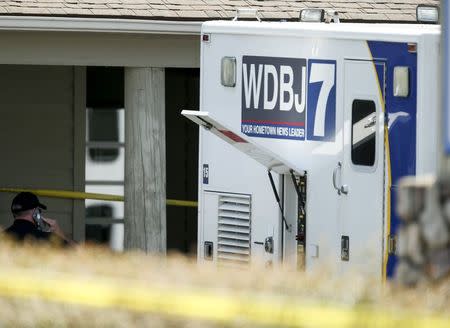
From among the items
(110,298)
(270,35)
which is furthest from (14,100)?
(110,298)

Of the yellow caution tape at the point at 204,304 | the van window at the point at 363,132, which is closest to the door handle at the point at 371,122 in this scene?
the van window at the point at 363,132

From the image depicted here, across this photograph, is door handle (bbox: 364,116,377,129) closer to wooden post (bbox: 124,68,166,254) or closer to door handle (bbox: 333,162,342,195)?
door handle (bbox: 333,162,342,195)

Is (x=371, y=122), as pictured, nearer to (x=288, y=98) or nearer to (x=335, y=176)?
(x=335, y=176)

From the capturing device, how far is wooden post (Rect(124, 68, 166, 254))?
1220cm

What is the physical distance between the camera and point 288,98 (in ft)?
32.7

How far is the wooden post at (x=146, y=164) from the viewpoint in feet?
40.0

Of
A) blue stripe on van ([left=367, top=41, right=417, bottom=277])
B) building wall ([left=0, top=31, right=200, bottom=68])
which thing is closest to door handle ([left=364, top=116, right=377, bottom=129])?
blue stripe on van ([left=367, top=41, right=417, bottom=277])

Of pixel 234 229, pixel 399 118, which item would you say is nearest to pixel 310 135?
pixel 399 118

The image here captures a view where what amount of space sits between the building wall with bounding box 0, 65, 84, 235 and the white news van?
15.7 feet

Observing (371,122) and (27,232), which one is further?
(27,232)

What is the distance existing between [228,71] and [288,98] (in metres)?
0.77

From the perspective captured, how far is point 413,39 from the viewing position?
898 centimetres

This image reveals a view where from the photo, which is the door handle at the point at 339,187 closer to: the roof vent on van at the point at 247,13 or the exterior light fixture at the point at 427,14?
the exterior light fixture at the point at 427,14

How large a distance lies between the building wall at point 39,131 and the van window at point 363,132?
655 cm
